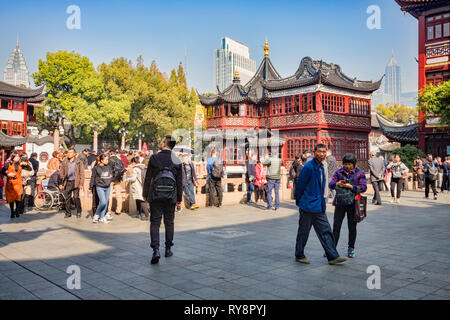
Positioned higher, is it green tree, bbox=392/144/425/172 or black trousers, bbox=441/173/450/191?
green tree, bbox=392/144/425/172

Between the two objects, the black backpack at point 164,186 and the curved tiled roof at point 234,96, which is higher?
the curved tiled roof at point 234,96

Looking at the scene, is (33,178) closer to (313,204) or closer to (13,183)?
(13,183)

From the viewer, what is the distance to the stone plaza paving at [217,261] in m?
4.37

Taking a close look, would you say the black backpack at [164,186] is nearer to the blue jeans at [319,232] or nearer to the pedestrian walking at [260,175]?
the blue jeans at [319,232]

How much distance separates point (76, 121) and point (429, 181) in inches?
1227

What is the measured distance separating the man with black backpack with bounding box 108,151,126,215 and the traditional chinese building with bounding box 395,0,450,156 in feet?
72.5

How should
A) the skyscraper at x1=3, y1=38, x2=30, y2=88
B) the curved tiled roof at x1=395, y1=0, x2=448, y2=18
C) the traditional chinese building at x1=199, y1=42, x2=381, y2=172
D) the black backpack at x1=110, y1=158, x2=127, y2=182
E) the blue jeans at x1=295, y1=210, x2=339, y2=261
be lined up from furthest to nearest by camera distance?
the skyscraper at x1=3, y1=38, x2=30, y2=88
the traditional chinese building at x1=199, y1=42, x2=381, y2=172
the curved tiled roof at x1=395, y1=0, x2=448, y2=18
the black backpack at x1=110, y1=158, x2=127, y2=182
the blue jeans at x1=295, y1=210, x2=339, y2=261

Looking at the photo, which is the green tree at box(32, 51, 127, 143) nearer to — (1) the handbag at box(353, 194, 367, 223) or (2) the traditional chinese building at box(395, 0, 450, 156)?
(2) the traditional chinese building at box(395, 0, 450, 156)

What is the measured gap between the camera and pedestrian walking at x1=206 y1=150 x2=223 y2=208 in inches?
478

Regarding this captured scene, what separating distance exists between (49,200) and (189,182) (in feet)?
13.8

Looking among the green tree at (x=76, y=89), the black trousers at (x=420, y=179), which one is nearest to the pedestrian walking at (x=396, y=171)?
the black trousers at (x=420, y=179)

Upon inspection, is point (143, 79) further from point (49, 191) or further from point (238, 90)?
point (49, 191)

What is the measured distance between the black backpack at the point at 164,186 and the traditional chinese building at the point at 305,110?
2498cm

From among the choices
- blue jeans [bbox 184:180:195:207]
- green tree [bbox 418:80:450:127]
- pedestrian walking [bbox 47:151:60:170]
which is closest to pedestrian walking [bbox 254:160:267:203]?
blue jeans [bbox 184:180:195:207]
